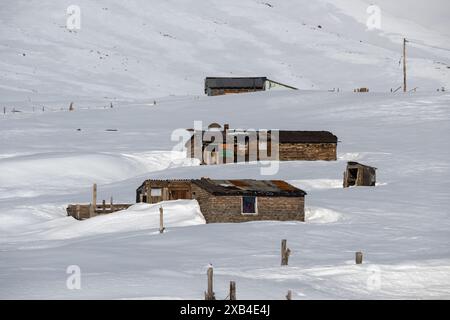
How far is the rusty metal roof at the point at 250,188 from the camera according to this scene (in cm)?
4106

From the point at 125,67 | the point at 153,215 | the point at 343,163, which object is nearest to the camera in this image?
the point at 153,215

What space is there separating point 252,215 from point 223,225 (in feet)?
6.66

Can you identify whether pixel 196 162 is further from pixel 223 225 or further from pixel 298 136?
pixel 223 225

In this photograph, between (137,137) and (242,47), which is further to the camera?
(242,47)

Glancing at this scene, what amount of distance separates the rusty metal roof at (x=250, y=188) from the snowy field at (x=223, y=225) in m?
1.49

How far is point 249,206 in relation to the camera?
41.4 metres

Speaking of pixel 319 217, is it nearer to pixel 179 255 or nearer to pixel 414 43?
pixel 179 255

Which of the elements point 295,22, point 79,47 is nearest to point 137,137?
point 79,47

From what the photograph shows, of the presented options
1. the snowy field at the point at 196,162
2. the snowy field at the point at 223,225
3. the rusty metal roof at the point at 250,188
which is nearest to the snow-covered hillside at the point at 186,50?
the snowy field at the point at 196,162

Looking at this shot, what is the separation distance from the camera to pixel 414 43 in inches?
6658

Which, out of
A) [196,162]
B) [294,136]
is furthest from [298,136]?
[196,162]

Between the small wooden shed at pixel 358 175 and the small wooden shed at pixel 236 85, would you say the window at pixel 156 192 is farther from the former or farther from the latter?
the small wooden shed at pixel 236 85

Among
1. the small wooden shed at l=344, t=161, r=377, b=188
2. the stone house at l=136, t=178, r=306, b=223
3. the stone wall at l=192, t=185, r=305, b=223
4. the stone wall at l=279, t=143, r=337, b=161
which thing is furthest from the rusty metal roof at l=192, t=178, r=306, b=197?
the stone wall at l=279, t=143, r=337, b=161

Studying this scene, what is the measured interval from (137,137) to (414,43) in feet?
340
